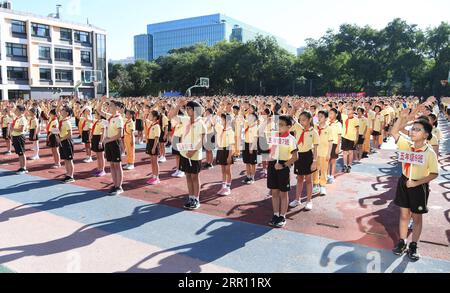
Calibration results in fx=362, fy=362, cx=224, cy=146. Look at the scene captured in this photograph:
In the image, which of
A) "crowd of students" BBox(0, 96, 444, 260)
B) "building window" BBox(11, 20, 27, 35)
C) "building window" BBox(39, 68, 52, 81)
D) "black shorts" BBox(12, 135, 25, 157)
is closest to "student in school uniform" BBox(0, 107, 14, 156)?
"crowd of students" BBox(0, 96, 444, 260)

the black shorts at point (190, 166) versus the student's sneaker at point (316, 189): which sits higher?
the black shorts at point (190, 166)

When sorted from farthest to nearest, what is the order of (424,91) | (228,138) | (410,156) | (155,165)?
(424,91), (155,165), (228,138), (410,156)

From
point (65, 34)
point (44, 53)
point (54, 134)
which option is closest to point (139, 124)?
Result: point (54, 134)

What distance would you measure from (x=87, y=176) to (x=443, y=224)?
7.80m

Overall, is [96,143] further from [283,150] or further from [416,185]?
[416,185]

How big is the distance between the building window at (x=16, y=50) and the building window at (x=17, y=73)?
5.32 ft

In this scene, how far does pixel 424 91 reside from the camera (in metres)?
44.3

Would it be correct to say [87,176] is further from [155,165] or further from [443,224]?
[443,224]

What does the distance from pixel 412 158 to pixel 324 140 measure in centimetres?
274

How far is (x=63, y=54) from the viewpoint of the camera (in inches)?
1916

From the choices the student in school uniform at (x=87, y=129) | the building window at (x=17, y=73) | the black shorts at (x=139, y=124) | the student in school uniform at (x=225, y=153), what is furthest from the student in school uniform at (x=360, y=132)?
the building window at (x=17, y=73)

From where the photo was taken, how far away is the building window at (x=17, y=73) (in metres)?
43.1

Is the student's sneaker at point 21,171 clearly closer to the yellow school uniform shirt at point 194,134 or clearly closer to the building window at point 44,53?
the yellow school uniform shirt at point 194,134
